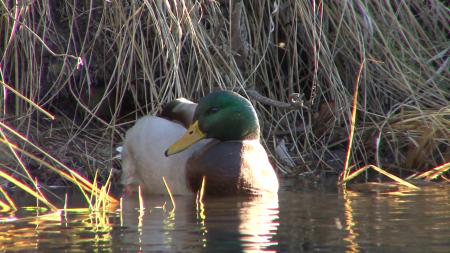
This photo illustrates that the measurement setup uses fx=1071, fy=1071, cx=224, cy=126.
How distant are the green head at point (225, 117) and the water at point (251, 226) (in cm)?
56

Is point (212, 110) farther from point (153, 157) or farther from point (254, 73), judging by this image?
point (254, 73)

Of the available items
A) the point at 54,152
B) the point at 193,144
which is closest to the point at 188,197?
the point at 193,144

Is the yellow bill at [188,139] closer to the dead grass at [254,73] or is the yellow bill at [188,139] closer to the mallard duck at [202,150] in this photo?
the mallard duck at [202,150]

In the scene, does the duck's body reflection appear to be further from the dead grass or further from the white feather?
the dead grass

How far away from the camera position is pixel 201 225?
4363 mm

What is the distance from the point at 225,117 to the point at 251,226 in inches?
66.2

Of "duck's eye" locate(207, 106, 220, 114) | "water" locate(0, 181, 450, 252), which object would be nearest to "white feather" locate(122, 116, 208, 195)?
"duck's eye" locate(207, 106, 220, 114)

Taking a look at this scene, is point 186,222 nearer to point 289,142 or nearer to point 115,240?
point 115,240

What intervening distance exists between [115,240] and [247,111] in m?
2.17

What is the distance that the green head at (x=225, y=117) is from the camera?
5.91m

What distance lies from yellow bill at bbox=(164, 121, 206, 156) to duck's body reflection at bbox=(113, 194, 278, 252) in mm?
278

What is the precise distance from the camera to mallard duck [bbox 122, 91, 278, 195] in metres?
5.69

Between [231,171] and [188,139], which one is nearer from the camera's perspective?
[231,171]

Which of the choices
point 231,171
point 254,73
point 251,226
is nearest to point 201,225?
point 251,226
